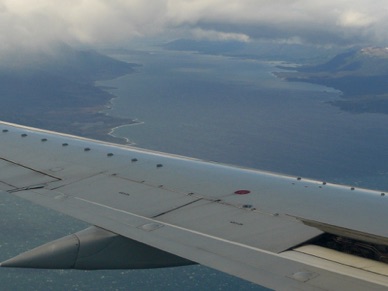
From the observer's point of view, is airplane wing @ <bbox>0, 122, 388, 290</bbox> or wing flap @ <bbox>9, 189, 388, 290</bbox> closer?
wing flap @ <bbox>9, 189, 388, 290</bbox>

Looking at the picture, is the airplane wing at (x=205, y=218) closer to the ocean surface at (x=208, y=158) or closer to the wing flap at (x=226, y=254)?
the wing flap at (x=226, y=254)

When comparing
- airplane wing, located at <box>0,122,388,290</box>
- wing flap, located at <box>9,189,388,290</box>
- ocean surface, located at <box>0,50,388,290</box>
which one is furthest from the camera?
ocean surface, located at <box>0,50,388,290</box>

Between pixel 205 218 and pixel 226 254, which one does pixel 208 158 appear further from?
pixel 226 254

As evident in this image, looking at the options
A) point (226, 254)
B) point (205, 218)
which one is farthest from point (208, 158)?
point (226, 254)

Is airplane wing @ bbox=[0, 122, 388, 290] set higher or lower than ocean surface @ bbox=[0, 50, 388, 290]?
higher

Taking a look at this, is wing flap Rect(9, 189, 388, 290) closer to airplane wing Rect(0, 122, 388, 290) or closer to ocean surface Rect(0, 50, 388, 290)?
airplane wing Rect(0, 122, 388, 290)

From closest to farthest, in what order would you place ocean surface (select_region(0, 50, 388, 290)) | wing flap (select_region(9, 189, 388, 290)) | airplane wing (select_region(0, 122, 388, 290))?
wing flap (select_region(9, 189, 388, 290)) → airplane wing (select_region(0, 122, 388, 290)) → ocean surface (select_region(0, 50, 388, 290))

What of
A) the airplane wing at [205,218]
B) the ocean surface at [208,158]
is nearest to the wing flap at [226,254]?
the airplane wing at [205,218]

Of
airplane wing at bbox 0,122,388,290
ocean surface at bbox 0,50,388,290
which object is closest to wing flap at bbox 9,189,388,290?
airplane wing at bbox 0,122,388,290

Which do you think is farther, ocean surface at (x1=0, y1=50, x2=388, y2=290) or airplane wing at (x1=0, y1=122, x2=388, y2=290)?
ocean surface at (x1=0, y1=50, x2=388, y2=290)
